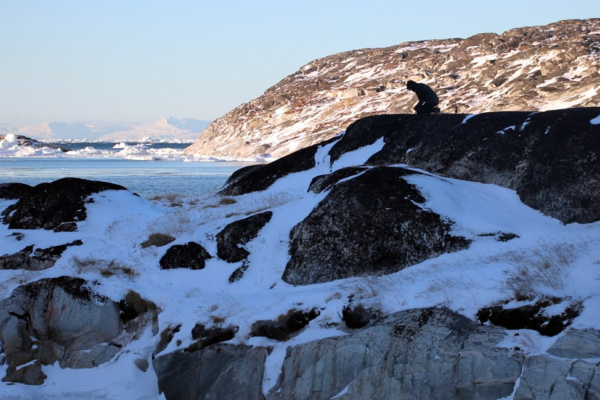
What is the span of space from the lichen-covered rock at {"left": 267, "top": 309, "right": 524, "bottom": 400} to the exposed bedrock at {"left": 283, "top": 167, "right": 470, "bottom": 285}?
8.58 ft

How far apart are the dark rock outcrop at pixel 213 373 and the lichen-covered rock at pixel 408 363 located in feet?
1.83

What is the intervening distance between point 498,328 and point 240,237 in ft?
22.9

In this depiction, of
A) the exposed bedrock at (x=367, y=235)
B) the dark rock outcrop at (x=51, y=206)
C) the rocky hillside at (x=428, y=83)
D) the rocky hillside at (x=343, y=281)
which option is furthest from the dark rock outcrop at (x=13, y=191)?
the rocky hillside at (x=428, y=83)

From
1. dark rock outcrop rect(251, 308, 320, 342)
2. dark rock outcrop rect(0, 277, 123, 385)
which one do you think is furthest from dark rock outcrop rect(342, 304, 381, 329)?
dark rock outcrop rect(0, 277, 123, 385)

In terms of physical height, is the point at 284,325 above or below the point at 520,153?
below

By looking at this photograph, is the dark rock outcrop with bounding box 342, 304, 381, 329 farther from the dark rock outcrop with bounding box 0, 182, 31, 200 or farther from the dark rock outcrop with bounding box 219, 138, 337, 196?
the dark rock outcrop with bounding box 0, 182, 31, 200

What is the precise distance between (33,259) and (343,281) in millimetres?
8108

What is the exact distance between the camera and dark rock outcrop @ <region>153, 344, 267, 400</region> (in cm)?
961

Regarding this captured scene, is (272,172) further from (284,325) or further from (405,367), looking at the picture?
(405,367)

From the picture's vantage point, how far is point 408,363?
860 cm

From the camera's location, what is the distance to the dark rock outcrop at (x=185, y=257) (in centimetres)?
1338

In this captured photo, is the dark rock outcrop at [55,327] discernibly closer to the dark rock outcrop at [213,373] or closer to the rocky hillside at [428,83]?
the dark rock outcrop at [213,373]

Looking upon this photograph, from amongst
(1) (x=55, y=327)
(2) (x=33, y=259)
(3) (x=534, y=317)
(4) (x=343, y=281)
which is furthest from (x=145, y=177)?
(3) (x=534, y=317)

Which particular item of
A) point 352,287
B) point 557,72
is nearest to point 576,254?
point 352,287
